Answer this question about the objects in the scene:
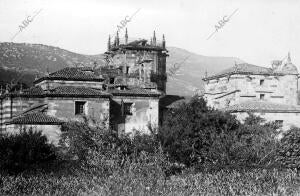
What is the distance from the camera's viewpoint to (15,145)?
2323cm

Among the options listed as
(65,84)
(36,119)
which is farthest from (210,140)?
(65,84)

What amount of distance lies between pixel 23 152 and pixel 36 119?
28.4 ft

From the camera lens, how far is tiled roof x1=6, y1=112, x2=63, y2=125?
3070cm

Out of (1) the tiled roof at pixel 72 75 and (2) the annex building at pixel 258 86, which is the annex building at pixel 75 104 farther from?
(2) the annex building at pixel 258 86

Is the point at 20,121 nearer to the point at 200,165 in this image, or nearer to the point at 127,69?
the point at 200,165

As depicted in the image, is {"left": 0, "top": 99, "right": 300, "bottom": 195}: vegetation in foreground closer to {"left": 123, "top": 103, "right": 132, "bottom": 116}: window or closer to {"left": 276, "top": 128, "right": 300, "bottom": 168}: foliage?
{"left": 276, "top": 128, "right": 300, "bottom": 168}: foliage

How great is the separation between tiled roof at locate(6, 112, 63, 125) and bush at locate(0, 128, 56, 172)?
21.4 ft

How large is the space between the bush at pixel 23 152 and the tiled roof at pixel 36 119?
653 centimetres

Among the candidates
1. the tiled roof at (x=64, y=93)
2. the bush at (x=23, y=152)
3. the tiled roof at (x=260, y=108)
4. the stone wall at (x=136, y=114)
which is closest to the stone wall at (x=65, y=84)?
the tiled roof at (x=64, y=93)

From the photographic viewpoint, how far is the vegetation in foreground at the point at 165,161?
628 inches

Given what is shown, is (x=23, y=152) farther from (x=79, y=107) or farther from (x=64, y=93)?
(x=79, y=107)

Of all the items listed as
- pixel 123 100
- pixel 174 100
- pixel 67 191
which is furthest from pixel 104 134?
pixel 174 100

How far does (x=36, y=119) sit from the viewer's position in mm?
31375

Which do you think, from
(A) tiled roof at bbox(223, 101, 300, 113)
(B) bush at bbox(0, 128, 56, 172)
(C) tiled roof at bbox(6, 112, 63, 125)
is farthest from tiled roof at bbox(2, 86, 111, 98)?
(A) tiled roof at bbox(223, 101, 300, 113)
